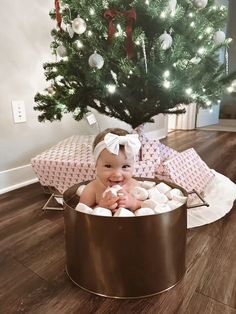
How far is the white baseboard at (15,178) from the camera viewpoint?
3.93 ft

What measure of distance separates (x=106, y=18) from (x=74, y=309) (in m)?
0.82

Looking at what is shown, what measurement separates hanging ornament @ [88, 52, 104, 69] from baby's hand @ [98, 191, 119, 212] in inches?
16.4

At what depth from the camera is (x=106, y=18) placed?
0.82m

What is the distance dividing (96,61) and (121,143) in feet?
1.08

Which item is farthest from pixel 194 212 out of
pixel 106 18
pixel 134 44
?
pixel 106 18

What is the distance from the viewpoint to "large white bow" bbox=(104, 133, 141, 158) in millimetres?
582

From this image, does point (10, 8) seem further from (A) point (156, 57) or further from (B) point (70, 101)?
(A) point (156, 57)

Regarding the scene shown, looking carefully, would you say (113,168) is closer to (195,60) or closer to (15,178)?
(195,60)

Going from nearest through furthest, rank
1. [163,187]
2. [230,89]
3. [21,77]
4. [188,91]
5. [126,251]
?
[126,251], [163,187], [188,91], [230,89], [21,77]

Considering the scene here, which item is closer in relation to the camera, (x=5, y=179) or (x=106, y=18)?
(x=106, y=18)

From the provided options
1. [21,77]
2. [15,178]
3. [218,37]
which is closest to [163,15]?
[218,37]

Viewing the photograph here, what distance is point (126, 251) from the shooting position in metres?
0.52

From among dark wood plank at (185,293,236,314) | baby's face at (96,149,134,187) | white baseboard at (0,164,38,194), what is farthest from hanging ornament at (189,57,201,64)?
white baseboard at (0,164,38,194)

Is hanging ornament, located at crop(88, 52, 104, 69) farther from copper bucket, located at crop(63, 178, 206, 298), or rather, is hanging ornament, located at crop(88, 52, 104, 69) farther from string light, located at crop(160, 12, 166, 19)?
copper bucket, located at crop(63, 178, 206, 298)
